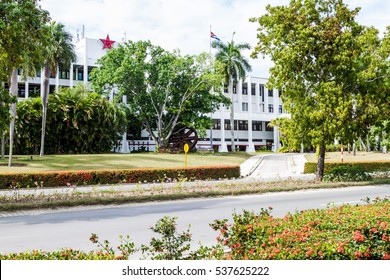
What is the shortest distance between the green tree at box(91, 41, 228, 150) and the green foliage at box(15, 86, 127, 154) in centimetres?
209

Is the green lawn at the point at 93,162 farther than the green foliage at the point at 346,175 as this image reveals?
Yes

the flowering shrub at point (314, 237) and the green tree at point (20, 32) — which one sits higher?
the green tree at point (20, 32)

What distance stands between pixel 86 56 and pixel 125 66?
17664 millimetres

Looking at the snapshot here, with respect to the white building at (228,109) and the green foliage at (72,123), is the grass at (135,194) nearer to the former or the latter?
the green foliage at (72,123)

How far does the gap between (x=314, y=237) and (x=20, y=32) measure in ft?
43.7

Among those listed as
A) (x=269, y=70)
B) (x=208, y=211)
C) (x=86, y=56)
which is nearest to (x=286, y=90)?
(x=269, y=70)

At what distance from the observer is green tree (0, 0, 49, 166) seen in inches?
601

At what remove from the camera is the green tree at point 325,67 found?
2197cm

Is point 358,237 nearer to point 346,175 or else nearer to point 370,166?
point 346,175

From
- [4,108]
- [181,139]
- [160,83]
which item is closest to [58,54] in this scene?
[160,83]

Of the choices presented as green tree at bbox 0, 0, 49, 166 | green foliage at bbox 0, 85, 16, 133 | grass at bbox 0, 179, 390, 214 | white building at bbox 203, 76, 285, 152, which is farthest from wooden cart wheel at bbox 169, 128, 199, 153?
green foliage at bbox 0, 85, 16, 133

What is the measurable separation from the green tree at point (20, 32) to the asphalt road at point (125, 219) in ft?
17.6

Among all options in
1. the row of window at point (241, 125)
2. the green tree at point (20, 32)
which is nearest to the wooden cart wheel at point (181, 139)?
the row of window at point (241, 125)

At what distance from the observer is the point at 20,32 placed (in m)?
15.4
